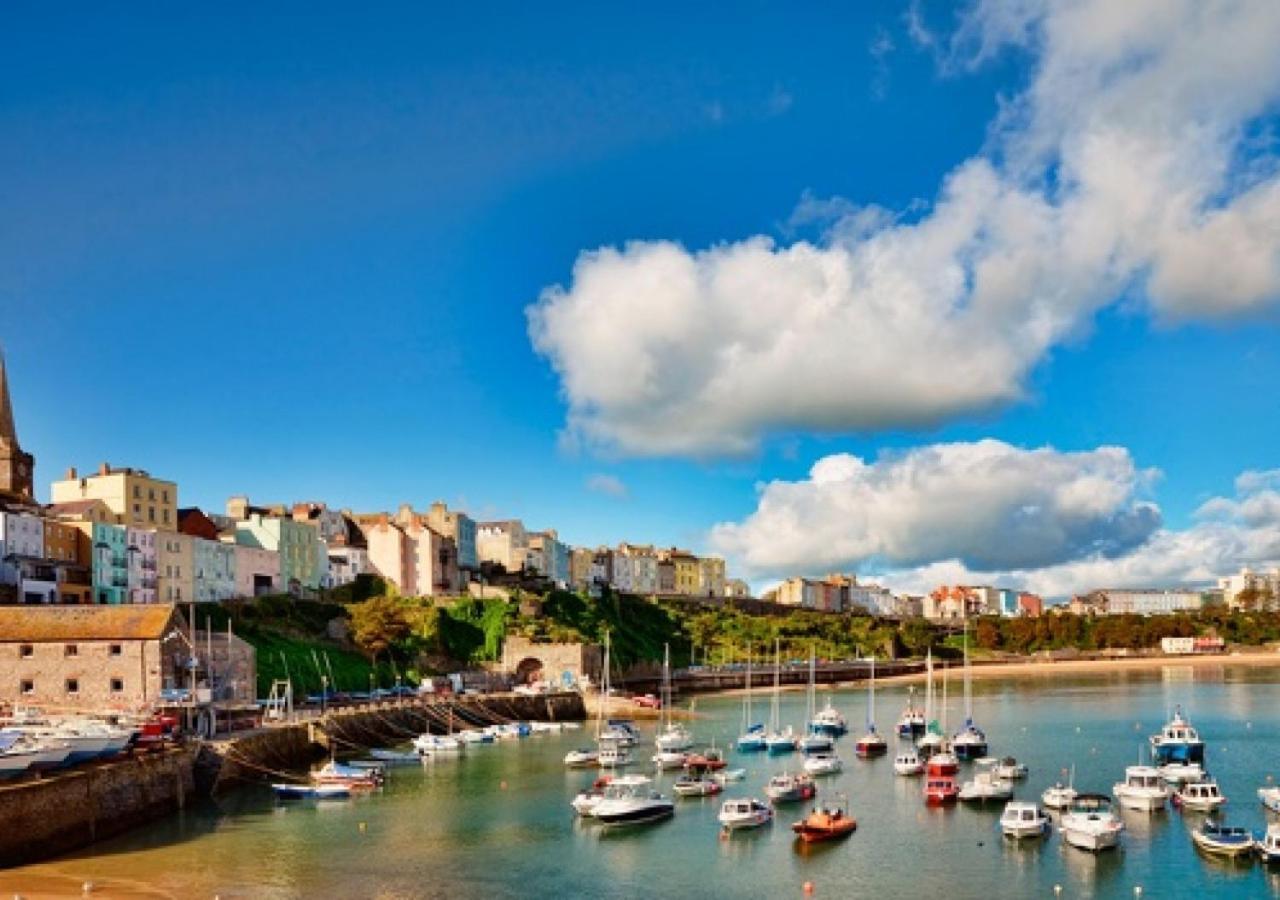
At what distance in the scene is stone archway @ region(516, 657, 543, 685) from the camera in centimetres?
10256

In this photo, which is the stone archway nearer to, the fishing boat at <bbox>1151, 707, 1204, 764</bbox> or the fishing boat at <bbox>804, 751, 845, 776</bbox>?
the fishing boat at <bbox>804, 751, 845, 776</bbox>

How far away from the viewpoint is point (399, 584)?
373ft

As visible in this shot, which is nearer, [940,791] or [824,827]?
[824,827]

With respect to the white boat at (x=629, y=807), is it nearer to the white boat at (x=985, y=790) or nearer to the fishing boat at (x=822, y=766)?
the fishing boat at (x=822, y=766)

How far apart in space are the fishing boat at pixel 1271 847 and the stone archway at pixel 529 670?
7088cm

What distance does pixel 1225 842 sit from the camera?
Answer: 38.3 m

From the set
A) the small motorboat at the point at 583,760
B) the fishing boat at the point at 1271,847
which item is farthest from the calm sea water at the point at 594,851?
the small motorboat at the point at 583,760

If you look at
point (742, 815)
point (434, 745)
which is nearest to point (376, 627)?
point (434, 745)

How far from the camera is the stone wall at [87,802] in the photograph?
37866mm

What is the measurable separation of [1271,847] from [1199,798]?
9.28 m

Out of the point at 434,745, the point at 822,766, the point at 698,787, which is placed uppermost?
the point at 698,787

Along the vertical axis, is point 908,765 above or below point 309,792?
below

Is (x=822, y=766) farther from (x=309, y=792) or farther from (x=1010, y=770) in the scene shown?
(x=309, y=792)

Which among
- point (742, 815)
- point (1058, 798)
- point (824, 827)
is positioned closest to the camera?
point (824, 827)
